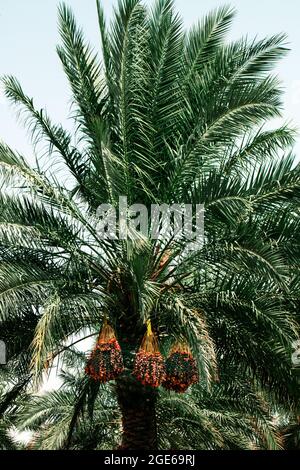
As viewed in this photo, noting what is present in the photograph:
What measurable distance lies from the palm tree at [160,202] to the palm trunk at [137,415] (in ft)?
0.07

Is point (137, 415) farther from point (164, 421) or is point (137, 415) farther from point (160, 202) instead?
point (164, 421)

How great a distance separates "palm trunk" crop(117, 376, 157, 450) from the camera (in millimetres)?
10891

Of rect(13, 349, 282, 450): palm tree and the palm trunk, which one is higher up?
the palm trunk

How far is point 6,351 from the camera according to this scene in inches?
450

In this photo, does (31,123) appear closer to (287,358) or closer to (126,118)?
(126,118)

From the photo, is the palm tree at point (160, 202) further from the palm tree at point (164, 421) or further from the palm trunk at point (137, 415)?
the palm tree at point (164, 421)

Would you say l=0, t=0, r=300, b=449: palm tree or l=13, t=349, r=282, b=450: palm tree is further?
l=13, t=349, r=282, b=450: palm tree

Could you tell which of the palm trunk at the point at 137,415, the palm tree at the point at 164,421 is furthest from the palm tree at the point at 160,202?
the palm tree at the point at 164,421

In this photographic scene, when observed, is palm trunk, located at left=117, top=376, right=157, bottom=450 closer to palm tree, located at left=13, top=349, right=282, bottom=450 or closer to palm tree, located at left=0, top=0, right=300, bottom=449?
palm tree, located at left=0, top=0, right=300, bottom=449

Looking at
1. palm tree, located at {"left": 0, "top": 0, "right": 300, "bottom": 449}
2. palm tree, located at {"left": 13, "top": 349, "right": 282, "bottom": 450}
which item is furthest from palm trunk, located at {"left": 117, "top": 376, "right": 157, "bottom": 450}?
palm tree, located at {"left": 13, "top": 349, "right": 282, "bottom": 450}

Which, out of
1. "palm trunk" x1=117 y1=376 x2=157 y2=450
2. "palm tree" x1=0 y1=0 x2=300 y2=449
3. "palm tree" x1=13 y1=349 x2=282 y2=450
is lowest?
"palm tree" x1=13 y1=349 x2=282 y2=450

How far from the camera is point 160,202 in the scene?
10.8 meters

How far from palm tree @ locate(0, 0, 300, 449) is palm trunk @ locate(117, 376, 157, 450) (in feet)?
0.07

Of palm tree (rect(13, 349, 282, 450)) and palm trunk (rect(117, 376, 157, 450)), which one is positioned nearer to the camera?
palm trunk (rect(117, 376, 157, 450))
